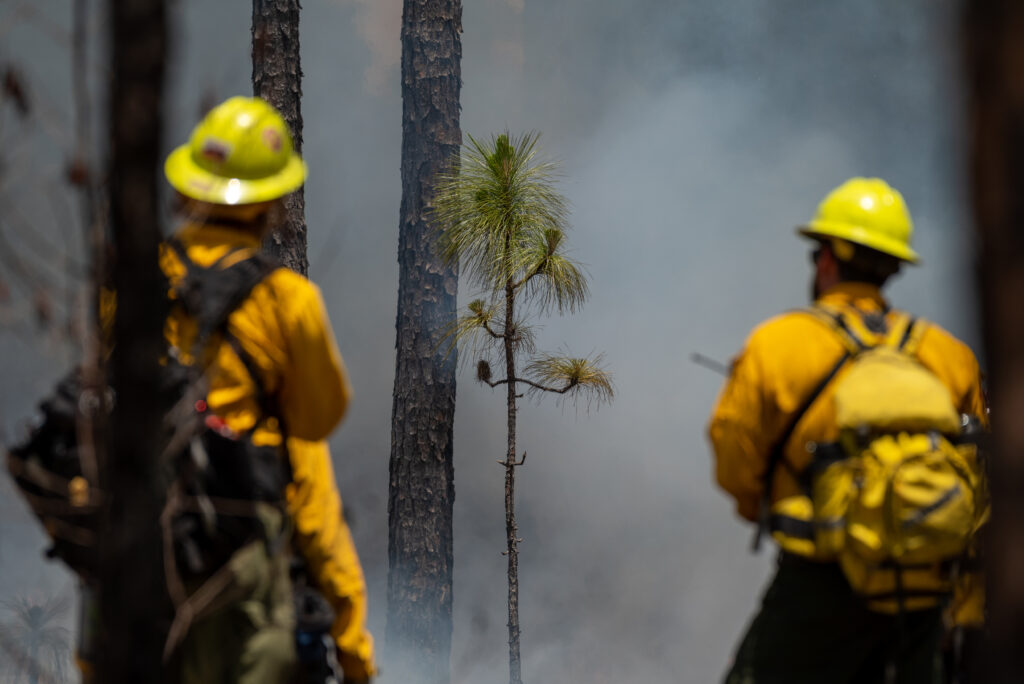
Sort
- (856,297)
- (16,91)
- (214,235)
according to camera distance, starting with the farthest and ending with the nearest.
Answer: (856,297)
(214,235)
(16,91)

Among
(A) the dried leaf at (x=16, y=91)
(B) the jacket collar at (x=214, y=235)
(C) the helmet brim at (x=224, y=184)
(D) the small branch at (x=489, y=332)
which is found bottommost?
(D) the small branch at (x=489, y=332)

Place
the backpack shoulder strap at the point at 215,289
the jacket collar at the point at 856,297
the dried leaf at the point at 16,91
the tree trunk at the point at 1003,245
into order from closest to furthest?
the tree trunk at the point at 1003,245, the dried leaf at the point at 16,91, the backpack shoulder strap at the point at 215,289, the jacket collar at the point at 856,297

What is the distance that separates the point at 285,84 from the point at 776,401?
3309 mm

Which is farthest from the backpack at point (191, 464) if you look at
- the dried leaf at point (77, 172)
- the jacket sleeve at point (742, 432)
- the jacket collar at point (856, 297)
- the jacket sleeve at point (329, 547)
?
the jacket collar at point (856, 297)

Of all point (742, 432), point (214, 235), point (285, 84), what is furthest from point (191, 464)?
point (285, 84)

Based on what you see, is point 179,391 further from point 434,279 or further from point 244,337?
point 434,279

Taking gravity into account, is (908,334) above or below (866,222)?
below

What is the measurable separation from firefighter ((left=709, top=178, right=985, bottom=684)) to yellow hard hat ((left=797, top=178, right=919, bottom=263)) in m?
0.01

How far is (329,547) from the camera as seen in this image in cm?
235

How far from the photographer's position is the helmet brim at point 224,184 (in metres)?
2.30

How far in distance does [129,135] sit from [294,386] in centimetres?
75

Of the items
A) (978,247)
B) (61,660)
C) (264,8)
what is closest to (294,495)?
(978,247)

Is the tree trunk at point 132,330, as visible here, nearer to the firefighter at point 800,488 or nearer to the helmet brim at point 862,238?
the firefighter at point 800,488

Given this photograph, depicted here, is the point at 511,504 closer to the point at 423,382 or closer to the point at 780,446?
the point at 423,382
